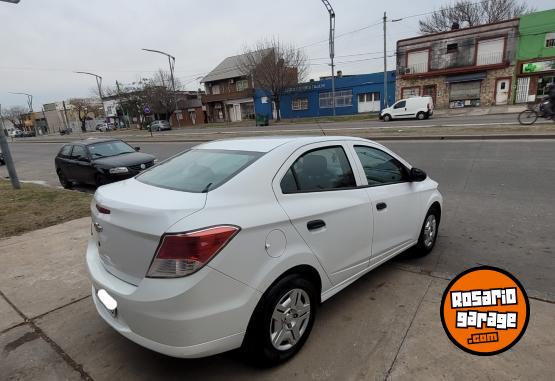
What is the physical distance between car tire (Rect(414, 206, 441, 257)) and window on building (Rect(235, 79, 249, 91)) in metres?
49.8

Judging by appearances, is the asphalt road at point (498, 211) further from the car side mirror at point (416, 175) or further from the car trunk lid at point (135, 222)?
the car trunk lid at point (135, 222)

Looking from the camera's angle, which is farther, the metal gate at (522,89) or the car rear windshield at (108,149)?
the metal gate at (522,89)

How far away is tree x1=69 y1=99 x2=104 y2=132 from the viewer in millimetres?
77231

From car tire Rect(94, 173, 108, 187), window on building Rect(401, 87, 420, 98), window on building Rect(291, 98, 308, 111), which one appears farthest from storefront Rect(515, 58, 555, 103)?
car tire Rect(94, 173, 108, 187)

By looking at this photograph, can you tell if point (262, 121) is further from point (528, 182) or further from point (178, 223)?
point (178, 223)

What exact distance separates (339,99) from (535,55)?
61.1 ft

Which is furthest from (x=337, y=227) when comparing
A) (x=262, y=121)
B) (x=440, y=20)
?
(x=440, y=20)

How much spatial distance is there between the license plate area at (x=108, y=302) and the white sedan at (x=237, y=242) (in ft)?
0.04

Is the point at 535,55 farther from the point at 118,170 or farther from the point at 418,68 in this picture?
the point at 118,170

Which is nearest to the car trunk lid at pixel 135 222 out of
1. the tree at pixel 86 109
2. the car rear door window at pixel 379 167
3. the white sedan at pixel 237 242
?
the white sedan at pixel 237 242

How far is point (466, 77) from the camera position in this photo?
3303 cm

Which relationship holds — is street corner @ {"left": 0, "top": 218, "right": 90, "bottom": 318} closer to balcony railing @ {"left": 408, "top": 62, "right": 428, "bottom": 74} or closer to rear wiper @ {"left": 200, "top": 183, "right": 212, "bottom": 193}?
rear wiper @ {"left": 200, "top": 183, "right": 212, "bottom": 193}

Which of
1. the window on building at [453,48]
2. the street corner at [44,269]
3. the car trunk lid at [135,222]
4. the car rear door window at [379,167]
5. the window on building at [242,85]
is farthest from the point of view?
the window on building at [242,85]

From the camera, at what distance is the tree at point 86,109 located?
3041 inches
